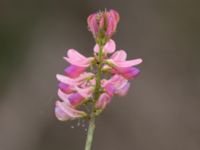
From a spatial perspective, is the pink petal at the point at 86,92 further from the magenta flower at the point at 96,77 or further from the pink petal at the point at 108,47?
the pink petal at the point at 108,47

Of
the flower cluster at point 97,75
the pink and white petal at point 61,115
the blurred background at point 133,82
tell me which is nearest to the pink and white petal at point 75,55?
the flower cluster at point 97,75

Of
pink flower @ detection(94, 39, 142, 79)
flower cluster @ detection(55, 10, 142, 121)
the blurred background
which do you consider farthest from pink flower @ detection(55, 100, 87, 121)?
the blurred background

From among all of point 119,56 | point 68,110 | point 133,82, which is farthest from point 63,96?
point 133,82

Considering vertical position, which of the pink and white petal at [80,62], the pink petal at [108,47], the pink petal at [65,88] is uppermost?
the pink petal at [108,47]

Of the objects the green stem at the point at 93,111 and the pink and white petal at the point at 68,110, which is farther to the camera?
the pink and white petal at the point at 68,110

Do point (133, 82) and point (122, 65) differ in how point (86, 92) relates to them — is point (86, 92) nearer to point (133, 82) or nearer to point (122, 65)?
point (122, 65)

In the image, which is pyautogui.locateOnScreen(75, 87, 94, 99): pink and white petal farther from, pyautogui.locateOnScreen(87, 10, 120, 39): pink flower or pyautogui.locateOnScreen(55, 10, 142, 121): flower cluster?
pyautogui.locateOnScreen(87, 10, 120, 39): pink flower
